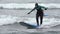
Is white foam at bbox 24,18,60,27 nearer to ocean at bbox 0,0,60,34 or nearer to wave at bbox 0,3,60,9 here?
ocean at bbox 0,0,60,34

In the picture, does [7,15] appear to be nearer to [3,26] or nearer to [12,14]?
[12,14]

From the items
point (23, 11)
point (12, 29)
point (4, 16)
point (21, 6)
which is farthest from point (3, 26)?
point (21, 6)

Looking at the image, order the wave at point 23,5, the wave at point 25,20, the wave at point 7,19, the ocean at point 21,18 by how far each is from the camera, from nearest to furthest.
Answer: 1. the ocean at point 21,18
2. the wave at point 25,20
3. the wave at point 7,19
4. the wave at point 23,5

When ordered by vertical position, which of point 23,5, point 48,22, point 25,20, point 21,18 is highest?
point 23,5

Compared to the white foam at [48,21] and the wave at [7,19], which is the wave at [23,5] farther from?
the white foam at [48,21]

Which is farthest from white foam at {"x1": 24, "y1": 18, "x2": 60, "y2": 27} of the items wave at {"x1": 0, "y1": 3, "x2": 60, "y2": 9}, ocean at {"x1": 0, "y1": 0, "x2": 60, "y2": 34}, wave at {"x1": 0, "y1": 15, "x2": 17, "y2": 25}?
wave at {"x1": 0, "y1": 3, "x2": 60, "y2": 9}

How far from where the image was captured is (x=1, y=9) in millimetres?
13172

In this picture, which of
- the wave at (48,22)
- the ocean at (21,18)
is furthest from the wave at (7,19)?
the wave at (48,22)

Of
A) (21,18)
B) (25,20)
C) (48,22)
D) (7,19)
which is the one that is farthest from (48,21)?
(7,19)

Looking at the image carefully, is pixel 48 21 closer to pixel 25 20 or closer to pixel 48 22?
pixel 48 22

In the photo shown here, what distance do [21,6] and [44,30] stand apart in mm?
4189

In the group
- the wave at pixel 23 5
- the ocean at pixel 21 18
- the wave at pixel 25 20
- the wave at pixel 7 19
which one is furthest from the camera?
the wave at pixel 23 5

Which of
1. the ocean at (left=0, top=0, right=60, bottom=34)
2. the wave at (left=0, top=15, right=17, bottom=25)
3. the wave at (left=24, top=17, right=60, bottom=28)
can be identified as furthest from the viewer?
the wave at (left=0, top=15, right=17, bottom=25)

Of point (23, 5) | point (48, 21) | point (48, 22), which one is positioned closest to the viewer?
point (48, 22)
